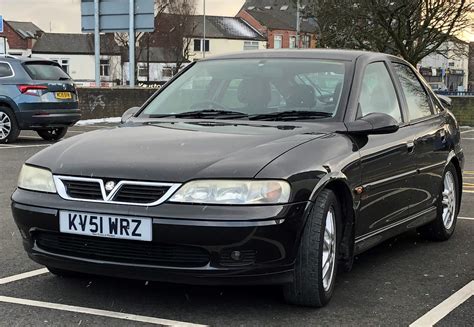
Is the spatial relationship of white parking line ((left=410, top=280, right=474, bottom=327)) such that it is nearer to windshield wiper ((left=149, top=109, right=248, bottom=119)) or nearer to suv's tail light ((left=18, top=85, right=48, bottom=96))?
windshield wiper ((left=149, top=109, right=248, bottom=119))

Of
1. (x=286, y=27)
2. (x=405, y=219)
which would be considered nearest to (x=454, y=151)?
(x=405, y=219)

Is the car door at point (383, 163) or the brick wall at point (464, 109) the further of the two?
the brick wall at point (464, 109)

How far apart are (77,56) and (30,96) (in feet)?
207

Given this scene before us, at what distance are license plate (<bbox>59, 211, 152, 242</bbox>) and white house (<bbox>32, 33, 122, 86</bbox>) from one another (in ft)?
216

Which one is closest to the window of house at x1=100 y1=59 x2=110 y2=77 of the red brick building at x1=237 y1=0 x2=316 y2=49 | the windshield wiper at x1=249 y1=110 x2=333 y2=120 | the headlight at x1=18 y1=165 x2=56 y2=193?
the red brick building at x1=237 y1=0 x2=316 y2=49

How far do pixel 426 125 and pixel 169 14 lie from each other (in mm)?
49892

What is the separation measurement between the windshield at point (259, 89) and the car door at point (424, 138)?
2.90 feet

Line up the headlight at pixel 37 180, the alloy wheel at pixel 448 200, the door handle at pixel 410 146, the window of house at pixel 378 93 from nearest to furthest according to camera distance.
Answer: the headlight at pixel 37 180
the window of house at pixel 378 93
the door handle at pixel 410 146
the alloy wheel at pixel 448 200

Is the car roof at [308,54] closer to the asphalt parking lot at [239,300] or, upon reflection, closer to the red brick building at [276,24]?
the asphalt parking lot at [239,300]

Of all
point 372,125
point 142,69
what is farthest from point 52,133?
point 142,69

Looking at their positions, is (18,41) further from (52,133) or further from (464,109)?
(52,133)

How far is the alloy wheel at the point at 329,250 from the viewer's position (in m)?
3.80

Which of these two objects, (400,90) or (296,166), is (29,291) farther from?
(400,90)

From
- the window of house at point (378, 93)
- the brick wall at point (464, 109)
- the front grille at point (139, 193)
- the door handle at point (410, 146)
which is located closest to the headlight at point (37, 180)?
the front grille at point (139, 193)
